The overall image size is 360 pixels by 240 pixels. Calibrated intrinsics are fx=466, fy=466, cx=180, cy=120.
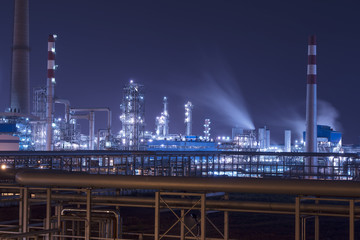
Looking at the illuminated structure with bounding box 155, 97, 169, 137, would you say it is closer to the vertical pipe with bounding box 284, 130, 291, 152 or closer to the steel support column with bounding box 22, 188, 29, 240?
the vertical pipe with bounding box 284, 130, 291, 152

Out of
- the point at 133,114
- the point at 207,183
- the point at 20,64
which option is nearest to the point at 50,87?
the point at 20,64

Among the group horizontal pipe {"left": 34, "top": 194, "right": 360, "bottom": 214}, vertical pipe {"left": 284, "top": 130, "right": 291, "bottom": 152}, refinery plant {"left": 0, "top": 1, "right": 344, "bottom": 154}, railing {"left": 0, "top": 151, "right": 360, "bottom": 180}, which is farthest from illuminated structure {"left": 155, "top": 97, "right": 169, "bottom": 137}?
horizontal pipe {"left": 34, "top": 194, "right": 360, "bottom": 214}

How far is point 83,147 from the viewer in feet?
168

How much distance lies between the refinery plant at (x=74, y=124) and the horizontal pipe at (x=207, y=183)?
3033cm

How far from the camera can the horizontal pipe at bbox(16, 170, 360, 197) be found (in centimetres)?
542

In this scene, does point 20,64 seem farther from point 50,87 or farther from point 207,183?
point 207,183

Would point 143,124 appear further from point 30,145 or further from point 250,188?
point 250,188

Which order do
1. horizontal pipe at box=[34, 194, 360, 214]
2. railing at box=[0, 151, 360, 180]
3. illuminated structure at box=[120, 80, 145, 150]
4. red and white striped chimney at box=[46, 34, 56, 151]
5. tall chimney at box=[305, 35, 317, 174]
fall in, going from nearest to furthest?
horizontal pipe at box=[34, 194, 360, 214]
railing at box=[0, 151, 360, 180]
tall chimney at box=[305, 35, 317, 174]
illuminated structure at box=[120, 80, 145, 150]
red and white striped chimney at box=[46, 34, 56, 151]

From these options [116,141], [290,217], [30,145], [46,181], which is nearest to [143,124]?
[116,141]

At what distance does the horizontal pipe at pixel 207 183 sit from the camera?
542cm

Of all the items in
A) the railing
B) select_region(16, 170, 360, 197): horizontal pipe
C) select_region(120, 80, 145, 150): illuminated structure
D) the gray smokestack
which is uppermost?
the gray smokestack

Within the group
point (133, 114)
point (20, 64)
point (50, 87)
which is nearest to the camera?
point (133, 114)

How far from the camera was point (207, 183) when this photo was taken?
5.86 meters

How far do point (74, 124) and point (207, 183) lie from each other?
41882mm
